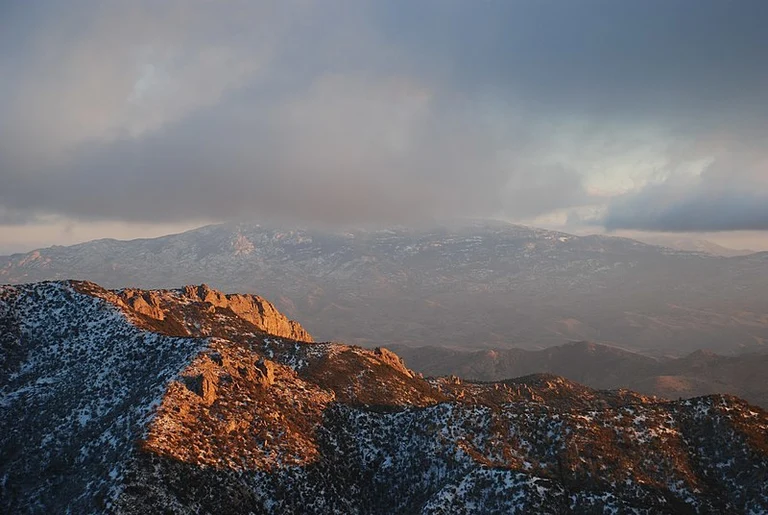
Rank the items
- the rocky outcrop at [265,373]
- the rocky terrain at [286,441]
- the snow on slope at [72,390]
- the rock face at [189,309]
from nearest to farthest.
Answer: the rocky terrain at [286,441]
the snow on slope at [72,390]
the rocky outcrop at [265,373]
the rock face at [189,309]

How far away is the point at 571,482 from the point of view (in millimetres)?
41344

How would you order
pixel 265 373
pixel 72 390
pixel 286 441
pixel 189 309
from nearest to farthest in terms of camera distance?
pixel 286 441 < pixel 72 390 < pixel 265 373 < pixel 189 309

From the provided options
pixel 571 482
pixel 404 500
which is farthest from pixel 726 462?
pixel 404 500

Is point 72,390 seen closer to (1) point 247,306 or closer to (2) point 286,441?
(2) point 286,441

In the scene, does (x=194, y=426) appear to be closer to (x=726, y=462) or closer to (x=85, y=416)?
(x=85, y=416)

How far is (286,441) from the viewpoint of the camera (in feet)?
149

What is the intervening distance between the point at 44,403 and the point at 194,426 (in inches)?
773

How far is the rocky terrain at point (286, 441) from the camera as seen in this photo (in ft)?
124

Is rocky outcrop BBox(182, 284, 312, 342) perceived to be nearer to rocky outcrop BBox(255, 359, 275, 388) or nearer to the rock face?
the rock face

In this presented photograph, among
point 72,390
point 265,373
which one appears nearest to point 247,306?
point 265,373

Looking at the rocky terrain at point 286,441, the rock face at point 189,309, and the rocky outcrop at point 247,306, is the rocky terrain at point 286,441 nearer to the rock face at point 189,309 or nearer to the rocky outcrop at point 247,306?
the rock face at point 189,309

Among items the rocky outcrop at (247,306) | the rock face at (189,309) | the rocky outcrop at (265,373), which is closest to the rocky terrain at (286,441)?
the rocky outcrop at (265,373)

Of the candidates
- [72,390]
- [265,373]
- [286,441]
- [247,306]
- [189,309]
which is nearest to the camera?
[286,441]

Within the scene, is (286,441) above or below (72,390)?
below
